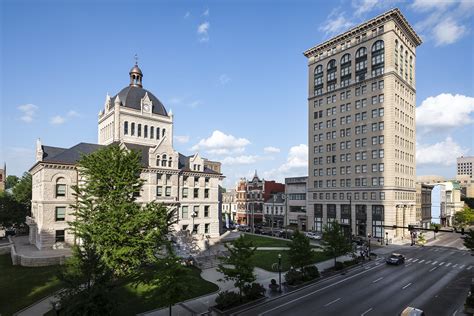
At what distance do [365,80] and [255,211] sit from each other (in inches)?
1861

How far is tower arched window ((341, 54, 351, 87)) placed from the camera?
73625 mm

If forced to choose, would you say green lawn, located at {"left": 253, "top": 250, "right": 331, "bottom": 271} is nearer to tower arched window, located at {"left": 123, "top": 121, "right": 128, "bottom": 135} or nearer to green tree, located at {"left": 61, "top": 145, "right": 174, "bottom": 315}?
green tree, located at {"left": 61, "top": 145, "right": 174, "bottom": 315}

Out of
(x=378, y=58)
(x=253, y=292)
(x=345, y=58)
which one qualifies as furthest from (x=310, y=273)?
(x=345, y=58)

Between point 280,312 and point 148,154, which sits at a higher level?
point 148,154

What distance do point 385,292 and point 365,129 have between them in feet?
152

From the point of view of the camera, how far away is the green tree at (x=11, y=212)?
57.2 m

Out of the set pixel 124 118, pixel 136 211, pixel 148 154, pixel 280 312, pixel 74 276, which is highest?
pixel 124 118

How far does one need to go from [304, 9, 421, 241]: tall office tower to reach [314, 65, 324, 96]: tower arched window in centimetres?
27

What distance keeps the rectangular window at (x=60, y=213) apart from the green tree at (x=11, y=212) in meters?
23.3

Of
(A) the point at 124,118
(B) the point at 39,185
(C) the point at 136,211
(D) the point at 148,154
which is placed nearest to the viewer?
(C) the point at 136,211

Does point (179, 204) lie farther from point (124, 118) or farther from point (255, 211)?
point (255, 211)

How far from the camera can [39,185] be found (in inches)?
1748

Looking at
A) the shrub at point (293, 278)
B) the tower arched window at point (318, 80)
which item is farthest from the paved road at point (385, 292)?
the tower arched window at point (318, 80)

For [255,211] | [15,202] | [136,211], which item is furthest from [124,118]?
[255,211]
